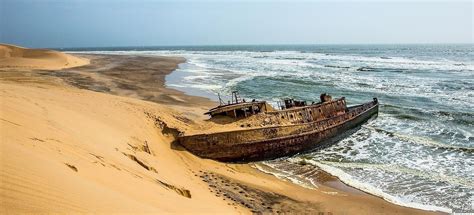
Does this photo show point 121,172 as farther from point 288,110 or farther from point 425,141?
point 425,141

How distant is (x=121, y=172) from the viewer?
8.05m

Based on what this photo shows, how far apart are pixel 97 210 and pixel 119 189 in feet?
5.62

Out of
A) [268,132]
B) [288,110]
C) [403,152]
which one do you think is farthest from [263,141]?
[403,152]

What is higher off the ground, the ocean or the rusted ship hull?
the rusted ship hull

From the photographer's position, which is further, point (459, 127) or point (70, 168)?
point (459, 127)

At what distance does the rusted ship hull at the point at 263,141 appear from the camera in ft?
44.0

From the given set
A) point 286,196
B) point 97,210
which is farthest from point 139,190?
point 286,196

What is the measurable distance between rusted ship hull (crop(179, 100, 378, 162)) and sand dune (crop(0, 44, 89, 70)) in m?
27.3

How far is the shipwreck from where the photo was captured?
44.4ft

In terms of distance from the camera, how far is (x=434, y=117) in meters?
23.2

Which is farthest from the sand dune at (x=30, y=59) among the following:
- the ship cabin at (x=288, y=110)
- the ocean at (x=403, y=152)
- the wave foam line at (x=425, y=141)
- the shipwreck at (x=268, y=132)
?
the wave foam line at (x=425, y=141)

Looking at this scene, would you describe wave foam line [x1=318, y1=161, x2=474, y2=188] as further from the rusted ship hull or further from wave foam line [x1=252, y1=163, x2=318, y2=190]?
wave foam line [x1=252, y1=163, x2=318, y2=190]

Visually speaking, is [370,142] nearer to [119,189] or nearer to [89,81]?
[119,189]

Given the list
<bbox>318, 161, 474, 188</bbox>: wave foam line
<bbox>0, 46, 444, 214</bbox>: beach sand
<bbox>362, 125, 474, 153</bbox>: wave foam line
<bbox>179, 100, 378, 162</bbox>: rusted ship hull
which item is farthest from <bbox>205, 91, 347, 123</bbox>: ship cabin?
<bbox>362, 125, 474, 153</bbox>: wave foam line
